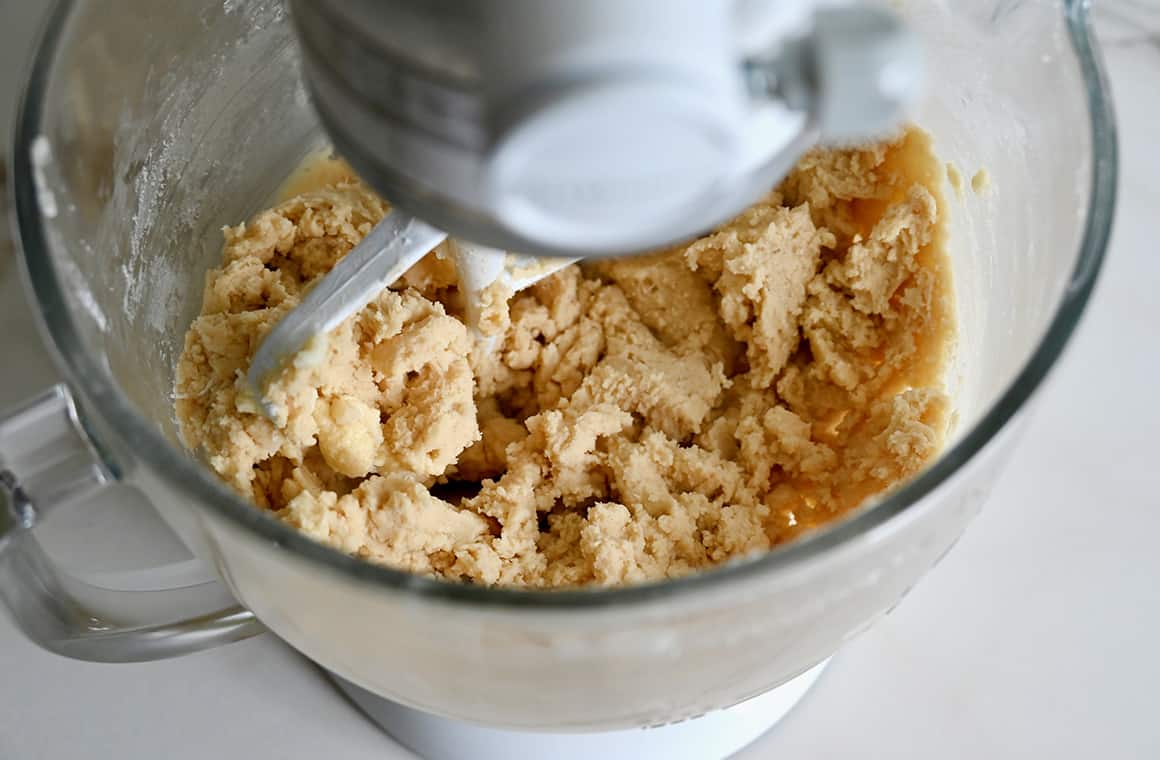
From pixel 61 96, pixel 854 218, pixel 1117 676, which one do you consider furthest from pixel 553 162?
pixel 1117 676

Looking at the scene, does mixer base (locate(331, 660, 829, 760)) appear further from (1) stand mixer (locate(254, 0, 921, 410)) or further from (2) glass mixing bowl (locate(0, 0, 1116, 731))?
(1) stand mixer (locate(254, 0, 921, 410))

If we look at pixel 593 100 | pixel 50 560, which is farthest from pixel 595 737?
pixel 593 100

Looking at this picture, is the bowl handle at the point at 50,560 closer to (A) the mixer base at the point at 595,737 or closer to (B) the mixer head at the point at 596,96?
(A) the mixer base at the point at 595,737

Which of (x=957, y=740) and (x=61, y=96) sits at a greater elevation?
(x=61, y=96)

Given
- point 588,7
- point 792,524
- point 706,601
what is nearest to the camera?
point 588,7

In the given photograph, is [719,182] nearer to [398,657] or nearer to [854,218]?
[398,657]

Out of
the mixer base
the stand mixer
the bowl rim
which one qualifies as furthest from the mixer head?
the mixer base

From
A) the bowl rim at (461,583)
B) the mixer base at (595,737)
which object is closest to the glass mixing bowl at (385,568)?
the bowl rim at (461,583)

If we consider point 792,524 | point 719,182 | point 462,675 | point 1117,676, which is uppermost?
point 719,182
